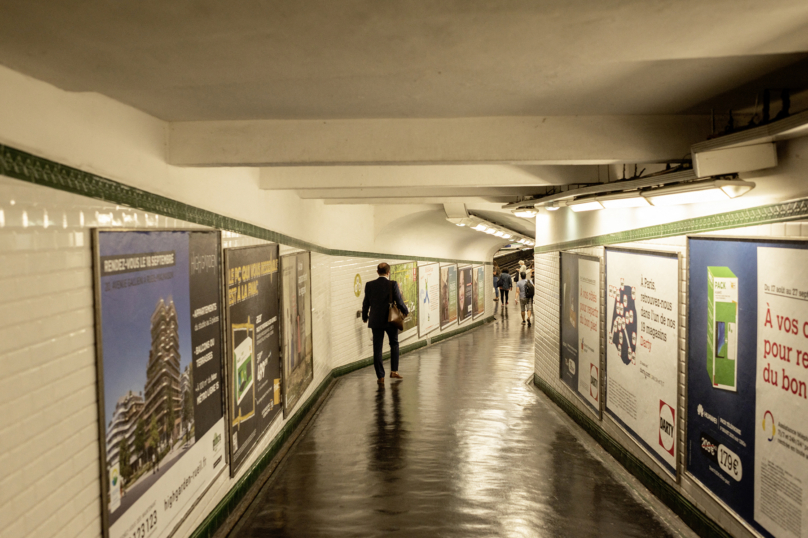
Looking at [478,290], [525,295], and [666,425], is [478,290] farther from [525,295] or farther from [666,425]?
[666,425]

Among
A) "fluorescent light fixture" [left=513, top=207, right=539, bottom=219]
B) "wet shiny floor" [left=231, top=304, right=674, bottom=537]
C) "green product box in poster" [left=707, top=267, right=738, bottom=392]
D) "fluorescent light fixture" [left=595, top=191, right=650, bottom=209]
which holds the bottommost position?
"wet shiny floor" [left=231, top=304, right=674, bottom=537]

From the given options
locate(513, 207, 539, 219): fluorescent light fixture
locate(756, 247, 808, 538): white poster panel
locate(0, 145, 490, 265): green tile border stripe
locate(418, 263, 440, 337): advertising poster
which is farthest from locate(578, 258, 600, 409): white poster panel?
locate(418, 263, 440, 337): advertising poster

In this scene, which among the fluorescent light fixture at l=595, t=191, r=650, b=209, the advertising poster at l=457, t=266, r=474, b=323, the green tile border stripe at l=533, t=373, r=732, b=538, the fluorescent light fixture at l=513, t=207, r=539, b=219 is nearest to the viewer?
the green tile border stripe at l=533, t=373, r=732, b=538

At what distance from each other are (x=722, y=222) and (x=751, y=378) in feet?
3.18

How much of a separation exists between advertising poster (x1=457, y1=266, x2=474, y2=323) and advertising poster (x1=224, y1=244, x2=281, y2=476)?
11791 millimetres

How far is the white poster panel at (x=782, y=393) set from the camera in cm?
293

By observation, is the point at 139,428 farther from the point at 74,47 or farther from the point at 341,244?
the point at 341,244

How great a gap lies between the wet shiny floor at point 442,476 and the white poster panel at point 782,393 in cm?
125

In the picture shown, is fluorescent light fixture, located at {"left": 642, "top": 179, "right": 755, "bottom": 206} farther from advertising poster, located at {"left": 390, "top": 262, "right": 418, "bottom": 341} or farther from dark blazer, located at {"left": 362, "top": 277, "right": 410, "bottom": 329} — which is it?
advertising poster, located at {"left": 390, "top": 262, "right": 418, "bottom": 341}

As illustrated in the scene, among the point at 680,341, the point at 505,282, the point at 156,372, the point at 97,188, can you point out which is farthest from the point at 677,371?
the point at 505,282

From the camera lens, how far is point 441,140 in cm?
391

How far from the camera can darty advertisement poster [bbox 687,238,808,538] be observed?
9.79 ft

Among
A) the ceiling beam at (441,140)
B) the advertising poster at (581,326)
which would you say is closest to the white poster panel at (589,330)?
the advertising poster at (581,326)

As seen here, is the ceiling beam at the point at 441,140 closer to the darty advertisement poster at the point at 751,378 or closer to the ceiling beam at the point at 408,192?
the darty advertisement poster at the point at 751,378
